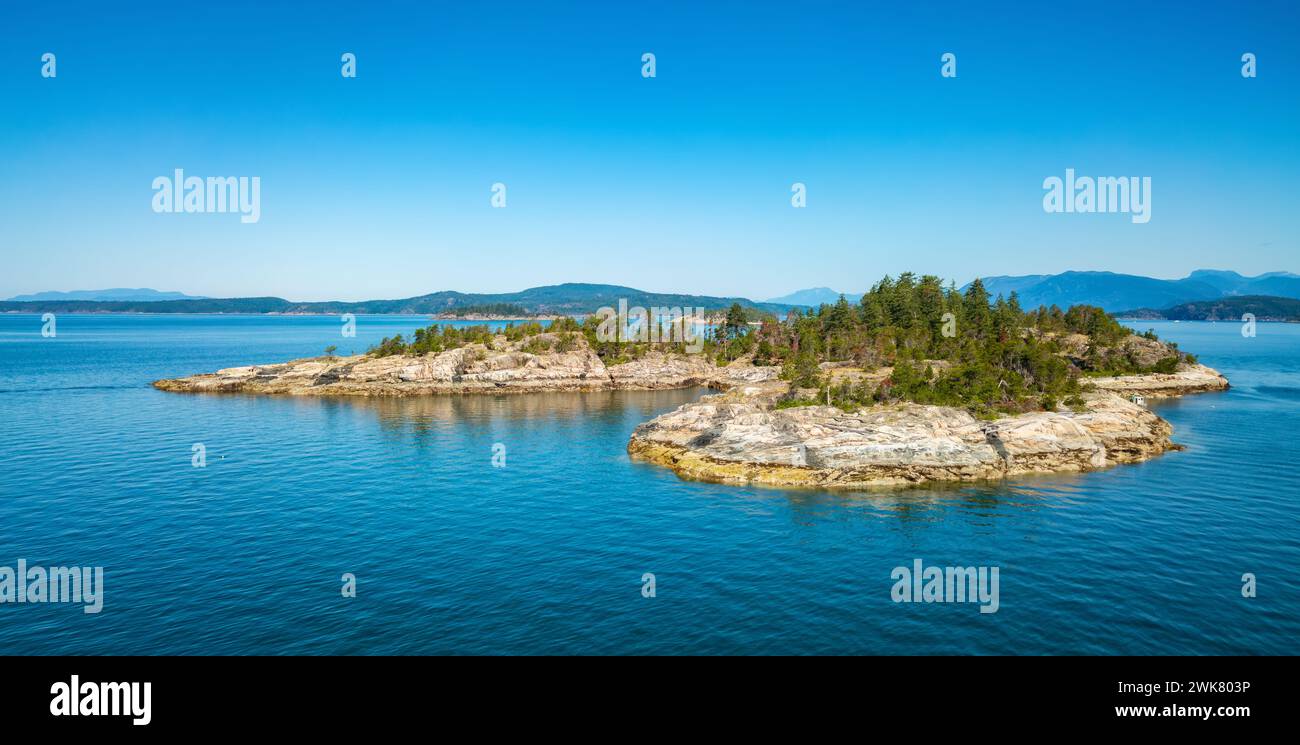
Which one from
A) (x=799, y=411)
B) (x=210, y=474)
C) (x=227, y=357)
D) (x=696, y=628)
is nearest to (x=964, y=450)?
(x=799, y=411)

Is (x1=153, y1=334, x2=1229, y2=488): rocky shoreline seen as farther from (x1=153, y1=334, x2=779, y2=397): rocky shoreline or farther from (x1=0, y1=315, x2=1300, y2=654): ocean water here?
(x1=153, y1=334, x2=779, y2=397): rocky shoreline

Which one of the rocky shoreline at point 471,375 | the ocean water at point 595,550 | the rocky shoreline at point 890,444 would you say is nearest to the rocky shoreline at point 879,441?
the rocky shoreline at point 890,444

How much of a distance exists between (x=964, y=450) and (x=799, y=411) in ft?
54.3

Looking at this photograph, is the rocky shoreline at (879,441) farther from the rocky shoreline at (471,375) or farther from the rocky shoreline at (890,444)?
the rocky shoreline at (471,375)

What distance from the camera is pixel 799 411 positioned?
70.9 m

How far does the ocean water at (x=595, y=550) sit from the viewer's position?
33719 mm

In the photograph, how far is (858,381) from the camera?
296ft

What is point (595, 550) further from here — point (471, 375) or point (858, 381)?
point (471, 375)

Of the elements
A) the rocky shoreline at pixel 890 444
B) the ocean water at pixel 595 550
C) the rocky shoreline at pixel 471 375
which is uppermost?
the rocky shoreline at pixel 471 375

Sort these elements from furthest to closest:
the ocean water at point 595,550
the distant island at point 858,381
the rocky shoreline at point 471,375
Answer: the rocky shoreline at point 471,375 → the distant island at point 858,381 → the ocean water at point 595,550

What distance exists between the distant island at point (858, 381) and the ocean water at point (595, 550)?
15.3 ft

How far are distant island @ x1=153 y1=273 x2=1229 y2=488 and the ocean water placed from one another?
15.3 ft

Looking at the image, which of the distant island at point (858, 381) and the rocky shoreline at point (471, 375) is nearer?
the distant island at point (858, 381)
